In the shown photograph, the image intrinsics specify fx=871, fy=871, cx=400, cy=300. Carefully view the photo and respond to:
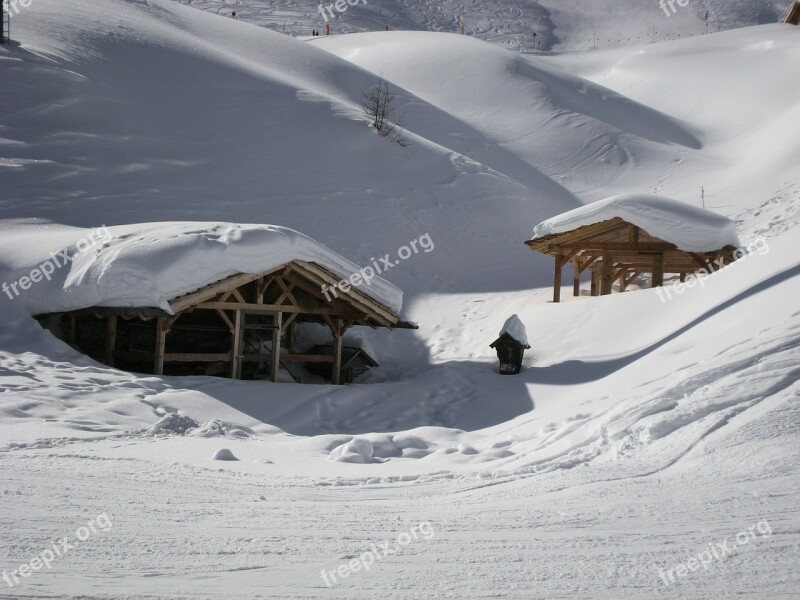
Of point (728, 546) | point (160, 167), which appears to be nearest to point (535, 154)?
point (160, 167)

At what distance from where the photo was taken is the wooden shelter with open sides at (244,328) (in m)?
14.3

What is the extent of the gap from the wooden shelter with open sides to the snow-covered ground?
0.86 meters

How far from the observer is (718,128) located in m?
43.9

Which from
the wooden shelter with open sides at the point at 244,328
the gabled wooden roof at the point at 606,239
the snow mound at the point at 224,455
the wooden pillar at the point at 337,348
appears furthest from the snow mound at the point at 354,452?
the gabled wooden roof at the point at 606,239

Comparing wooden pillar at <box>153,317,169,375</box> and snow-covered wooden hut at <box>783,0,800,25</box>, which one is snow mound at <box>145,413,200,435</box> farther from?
snow-covered wooden hut at <box>783,0,800,25</box>

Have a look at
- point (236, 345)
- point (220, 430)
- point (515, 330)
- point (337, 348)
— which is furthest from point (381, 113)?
point (220, 430)

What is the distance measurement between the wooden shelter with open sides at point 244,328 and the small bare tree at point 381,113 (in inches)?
643

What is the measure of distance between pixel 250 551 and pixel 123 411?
20.9 ft

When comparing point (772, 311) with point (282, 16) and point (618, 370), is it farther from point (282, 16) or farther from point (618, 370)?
point (282, 16)

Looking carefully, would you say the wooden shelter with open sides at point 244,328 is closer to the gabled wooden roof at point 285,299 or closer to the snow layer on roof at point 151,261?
the gabled wooden roof at point 285,299

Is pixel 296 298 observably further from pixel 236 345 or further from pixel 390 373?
pixel 390 373

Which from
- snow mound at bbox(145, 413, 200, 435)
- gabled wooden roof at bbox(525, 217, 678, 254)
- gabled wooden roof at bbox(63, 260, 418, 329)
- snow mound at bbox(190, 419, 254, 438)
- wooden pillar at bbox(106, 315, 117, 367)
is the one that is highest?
gabled wooden roof at bbox(525, 217, 678, 254)

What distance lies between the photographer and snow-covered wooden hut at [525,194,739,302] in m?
19.7

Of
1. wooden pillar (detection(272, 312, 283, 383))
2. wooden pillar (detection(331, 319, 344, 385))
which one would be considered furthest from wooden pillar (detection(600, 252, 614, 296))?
wooden pillar (detection(272, 312, 283, 383))
